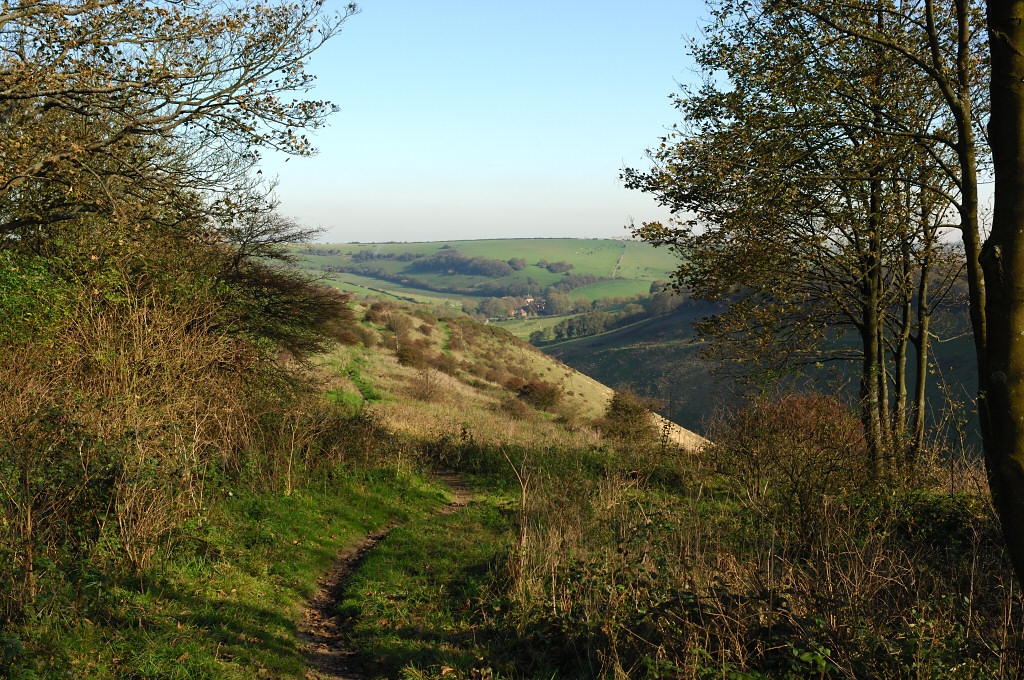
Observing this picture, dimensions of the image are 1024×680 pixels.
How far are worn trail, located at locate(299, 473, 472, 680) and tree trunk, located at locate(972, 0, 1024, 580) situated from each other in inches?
235

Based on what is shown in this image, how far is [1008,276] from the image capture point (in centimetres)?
443

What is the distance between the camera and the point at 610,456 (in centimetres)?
1830

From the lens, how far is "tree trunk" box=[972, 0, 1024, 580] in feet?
14.4

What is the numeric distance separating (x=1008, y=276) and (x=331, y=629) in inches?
308

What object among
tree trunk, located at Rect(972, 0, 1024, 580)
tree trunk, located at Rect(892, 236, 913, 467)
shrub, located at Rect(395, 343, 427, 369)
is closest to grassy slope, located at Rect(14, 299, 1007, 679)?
tree trunk, located at Rect(972, 0, 1024, 580)

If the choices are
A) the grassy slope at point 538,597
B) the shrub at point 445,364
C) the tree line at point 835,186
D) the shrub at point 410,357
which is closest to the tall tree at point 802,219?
the tree line at point 835,186

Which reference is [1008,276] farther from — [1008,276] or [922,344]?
[922,344]


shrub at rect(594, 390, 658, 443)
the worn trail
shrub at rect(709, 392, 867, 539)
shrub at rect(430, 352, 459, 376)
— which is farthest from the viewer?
shrub at rect(430, 352, 459, 376)

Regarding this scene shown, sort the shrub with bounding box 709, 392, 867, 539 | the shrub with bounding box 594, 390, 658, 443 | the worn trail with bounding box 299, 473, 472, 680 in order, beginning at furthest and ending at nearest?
the shrub with bounding box 594, 390, 658, 443 < the shrub with bounding box 709, 392, 867, 539 < the worn trail with bounding box 299, 473, 472, 680

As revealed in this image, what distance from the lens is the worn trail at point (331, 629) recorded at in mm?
6930

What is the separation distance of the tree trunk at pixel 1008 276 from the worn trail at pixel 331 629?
5959mm

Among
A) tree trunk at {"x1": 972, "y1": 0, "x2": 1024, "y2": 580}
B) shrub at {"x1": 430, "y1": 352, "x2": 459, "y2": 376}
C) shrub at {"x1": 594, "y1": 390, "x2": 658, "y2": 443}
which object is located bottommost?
shrub at {"x1": 594, "y1": 390, "x2": 658, "y2": 443}

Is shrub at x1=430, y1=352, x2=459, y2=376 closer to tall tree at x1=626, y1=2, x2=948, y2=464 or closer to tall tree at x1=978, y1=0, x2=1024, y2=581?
tall tree at x1=626, y1=2, x2=948, y2=464

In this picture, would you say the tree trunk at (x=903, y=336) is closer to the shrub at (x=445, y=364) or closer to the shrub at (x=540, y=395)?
the shrub at (x=540, y=395)
